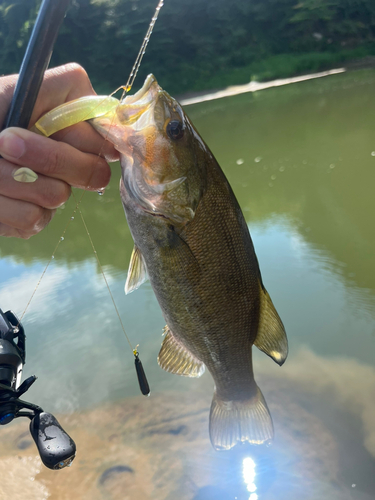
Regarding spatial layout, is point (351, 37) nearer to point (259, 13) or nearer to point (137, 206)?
point (259, 13)

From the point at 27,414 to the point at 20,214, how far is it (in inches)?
35.8

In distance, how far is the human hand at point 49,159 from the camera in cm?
158

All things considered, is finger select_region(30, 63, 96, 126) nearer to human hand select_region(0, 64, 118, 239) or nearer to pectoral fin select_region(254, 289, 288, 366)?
human hand select_region(0, 64, 118, 239)

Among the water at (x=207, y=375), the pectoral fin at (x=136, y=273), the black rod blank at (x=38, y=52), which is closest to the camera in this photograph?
the black rod blank at (x=38, y=52)

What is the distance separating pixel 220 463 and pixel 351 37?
35748 millimetres

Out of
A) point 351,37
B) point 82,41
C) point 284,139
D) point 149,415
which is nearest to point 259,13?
point 351,37

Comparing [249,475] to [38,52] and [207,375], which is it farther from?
[38,52]

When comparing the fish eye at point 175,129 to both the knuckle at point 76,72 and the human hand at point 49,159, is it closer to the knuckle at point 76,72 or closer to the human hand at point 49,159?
the human hand at point 49,159

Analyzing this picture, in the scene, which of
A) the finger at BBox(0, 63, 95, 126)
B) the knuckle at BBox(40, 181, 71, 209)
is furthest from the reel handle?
the finger at BBox(0, 63, 95, 126)

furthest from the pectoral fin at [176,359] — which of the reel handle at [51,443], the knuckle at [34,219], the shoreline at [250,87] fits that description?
the shoreline at [250,87]

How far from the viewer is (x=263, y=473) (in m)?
3.65

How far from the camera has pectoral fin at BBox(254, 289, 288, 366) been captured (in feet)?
6.53

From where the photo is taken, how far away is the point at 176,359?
2.16 m

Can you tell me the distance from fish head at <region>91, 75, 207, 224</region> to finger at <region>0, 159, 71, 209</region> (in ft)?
0.86
